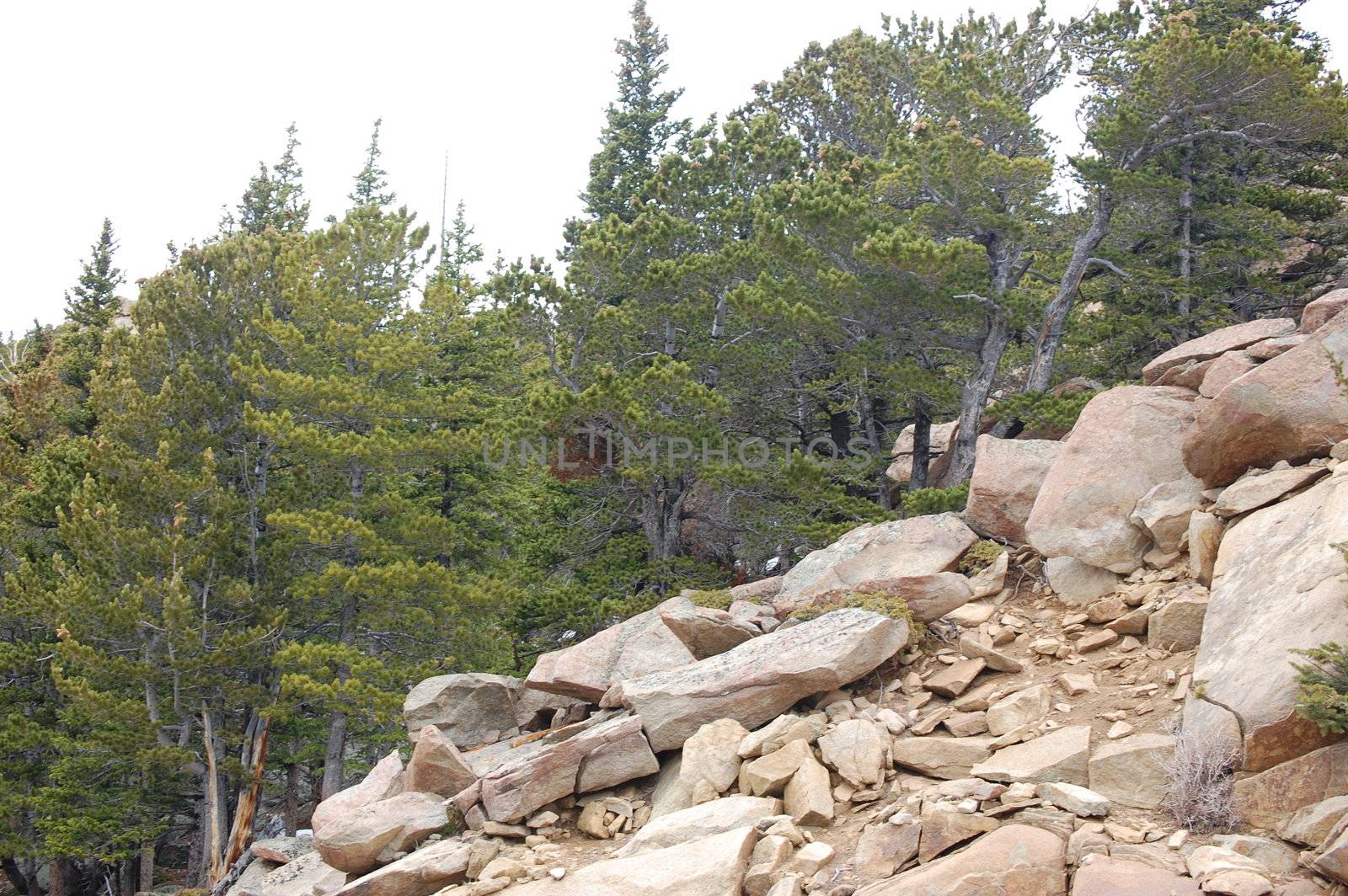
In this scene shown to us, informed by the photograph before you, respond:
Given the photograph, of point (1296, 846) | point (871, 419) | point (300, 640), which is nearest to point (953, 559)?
point (1296, 846)

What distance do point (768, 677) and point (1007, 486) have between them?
15.2 ft

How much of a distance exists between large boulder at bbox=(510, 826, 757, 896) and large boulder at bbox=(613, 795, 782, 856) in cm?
18

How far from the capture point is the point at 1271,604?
8234 millimetres

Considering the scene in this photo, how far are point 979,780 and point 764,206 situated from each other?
1339 cm

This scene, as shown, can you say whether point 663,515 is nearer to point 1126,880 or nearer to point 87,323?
point 1126,880

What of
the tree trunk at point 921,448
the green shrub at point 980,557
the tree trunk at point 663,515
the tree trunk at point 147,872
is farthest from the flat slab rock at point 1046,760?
the tree trunk at point 147,872

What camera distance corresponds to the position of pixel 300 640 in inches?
870

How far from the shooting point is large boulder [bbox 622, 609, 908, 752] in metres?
10.5

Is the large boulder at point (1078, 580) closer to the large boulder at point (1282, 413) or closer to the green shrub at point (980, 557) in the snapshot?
the green shrub at point (980, 557)

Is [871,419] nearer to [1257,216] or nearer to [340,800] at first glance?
[1257,216]

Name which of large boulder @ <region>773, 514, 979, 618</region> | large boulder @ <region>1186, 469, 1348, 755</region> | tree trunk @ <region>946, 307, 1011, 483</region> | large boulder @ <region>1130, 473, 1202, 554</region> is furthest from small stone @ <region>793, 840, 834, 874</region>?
tree trunk @ <region>946, 307, 1011, 483</region>

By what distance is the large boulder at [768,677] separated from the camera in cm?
1048

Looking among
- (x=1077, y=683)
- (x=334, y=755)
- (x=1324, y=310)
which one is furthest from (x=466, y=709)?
(x=1324, y=310)

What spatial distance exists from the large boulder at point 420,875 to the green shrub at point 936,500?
864 centimetres
